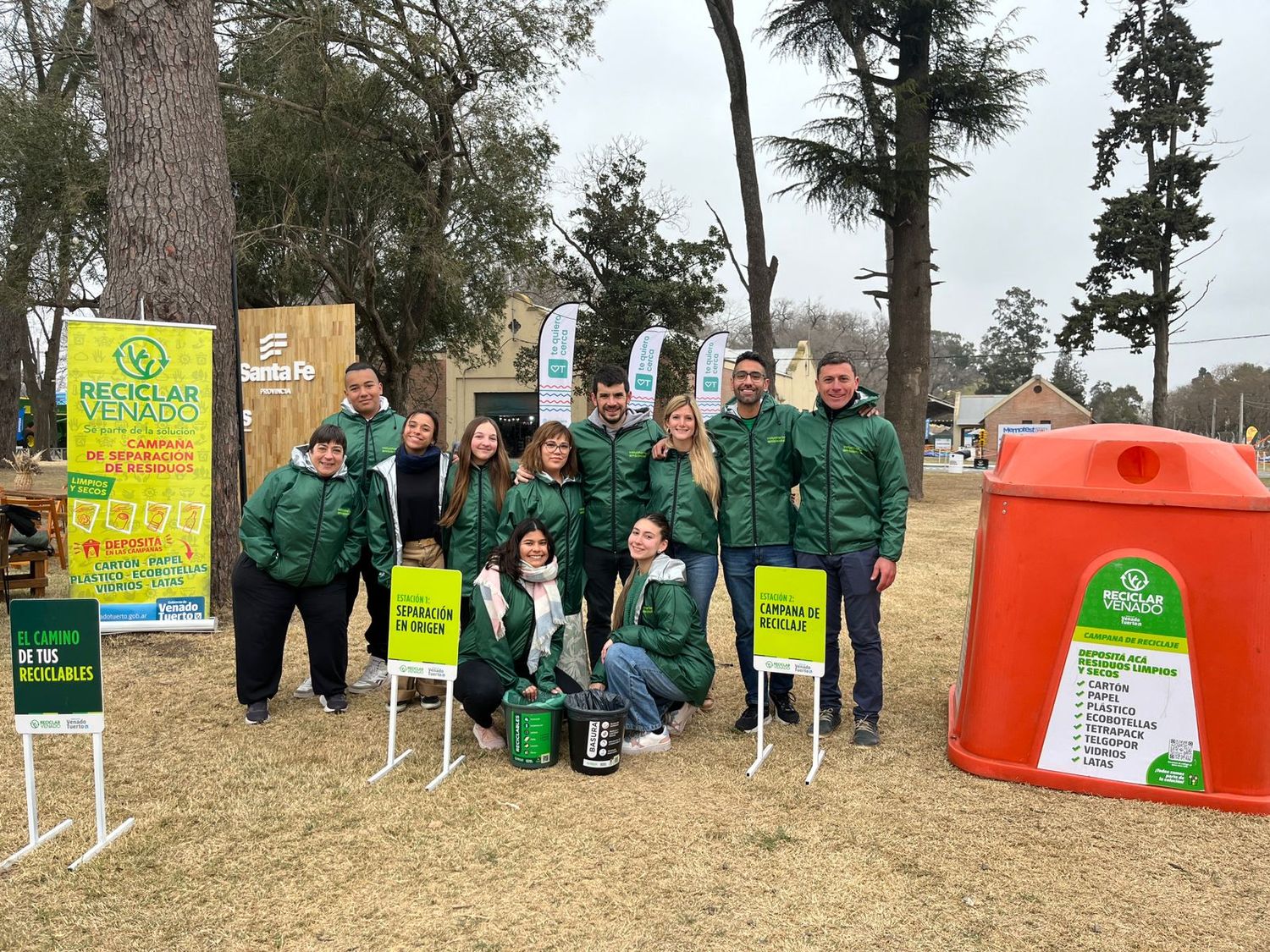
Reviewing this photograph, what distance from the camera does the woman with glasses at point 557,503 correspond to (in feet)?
14.2

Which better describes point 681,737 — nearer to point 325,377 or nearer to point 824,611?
point 824,611

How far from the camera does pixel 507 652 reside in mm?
4137

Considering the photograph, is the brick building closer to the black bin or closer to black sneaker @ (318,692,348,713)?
black sneaker @ (318,692,348,713)

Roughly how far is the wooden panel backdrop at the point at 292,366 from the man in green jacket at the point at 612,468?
19.1 ft

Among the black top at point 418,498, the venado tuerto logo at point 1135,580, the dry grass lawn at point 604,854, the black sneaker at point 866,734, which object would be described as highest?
the black top at point 418,498

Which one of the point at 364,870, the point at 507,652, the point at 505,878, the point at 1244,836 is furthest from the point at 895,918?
the point at 507,652

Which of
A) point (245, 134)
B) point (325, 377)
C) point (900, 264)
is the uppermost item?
point (245, 134)

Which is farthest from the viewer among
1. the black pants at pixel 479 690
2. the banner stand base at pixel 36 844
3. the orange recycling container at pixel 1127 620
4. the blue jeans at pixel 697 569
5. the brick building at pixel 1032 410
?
the brick building at pixel 1032 410

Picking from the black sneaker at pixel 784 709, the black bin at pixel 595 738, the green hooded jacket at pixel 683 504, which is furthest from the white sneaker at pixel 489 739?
the black sneaker at pixel 784 709

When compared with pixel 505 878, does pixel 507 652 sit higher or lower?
higher

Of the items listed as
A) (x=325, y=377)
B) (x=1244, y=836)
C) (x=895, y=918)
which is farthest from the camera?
(x=325, y=377)

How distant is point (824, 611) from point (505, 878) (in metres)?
1.72

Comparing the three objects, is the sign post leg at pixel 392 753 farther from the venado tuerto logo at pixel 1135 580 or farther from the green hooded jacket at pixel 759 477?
the venado tuerto logo at pixel 1135 580

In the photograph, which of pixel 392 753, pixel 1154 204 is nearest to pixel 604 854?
pixel 392 753
